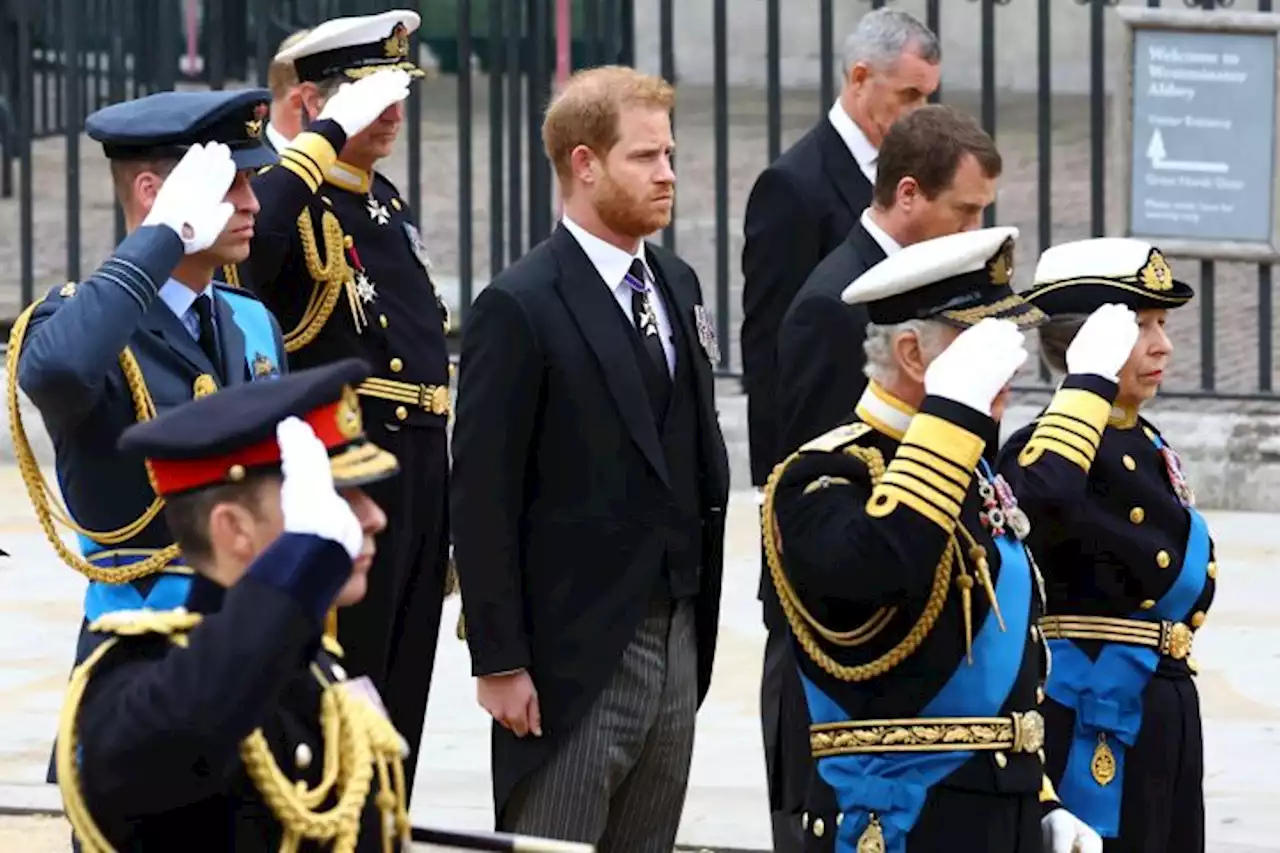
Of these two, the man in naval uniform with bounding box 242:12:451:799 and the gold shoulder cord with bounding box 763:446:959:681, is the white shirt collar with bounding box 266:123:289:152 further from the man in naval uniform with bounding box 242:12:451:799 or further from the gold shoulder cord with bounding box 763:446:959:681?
the gold shoulder cord with bounding box 763:446:959:681

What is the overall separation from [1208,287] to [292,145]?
16.8 feet

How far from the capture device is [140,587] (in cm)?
514

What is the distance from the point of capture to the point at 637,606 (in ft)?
17.8

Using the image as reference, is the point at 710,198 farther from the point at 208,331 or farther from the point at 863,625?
the point at 863,625

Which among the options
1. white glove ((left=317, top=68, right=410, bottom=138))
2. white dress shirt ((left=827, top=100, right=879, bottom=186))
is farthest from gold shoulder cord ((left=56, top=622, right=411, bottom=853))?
white dress shirt ((left=827, top=100, right=879, bottom=186))

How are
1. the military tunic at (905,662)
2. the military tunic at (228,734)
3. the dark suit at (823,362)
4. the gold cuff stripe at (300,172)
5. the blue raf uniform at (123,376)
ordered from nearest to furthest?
the military tunic at (228,734) < the military tunic at (905,662) < the blue raf uniform at (123,376) < the dark suit at (823,362) < the gold cuff stripe at (300,172)

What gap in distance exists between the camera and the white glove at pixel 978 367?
459 cm

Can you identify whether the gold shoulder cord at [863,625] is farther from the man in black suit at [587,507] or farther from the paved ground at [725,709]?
the paved ground at [725,709]

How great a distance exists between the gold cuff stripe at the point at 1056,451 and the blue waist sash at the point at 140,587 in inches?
57.9

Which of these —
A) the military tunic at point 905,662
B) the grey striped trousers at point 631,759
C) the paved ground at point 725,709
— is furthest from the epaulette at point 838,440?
the paved ground at point 725,709

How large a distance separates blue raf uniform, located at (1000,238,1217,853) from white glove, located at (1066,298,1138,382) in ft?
0.92

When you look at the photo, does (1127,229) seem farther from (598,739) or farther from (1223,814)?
(598,739)

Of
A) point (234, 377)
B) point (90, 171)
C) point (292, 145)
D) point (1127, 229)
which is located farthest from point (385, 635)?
point (90, 171)

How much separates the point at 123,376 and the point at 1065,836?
67.8 inches
